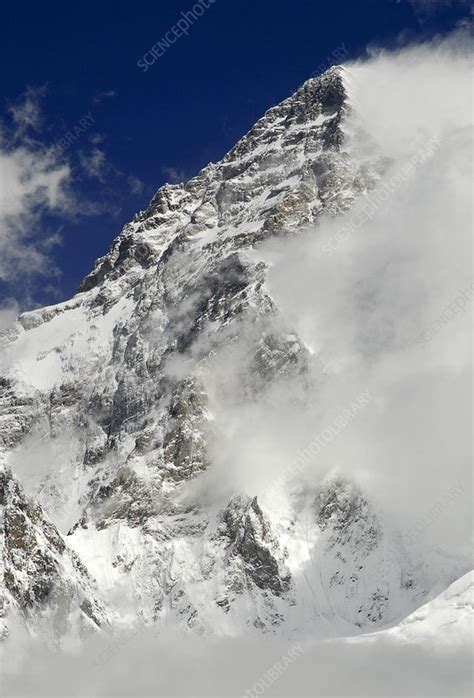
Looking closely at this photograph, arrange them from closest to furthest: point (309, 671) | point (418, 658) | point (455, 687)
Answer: point (455, 687), point (418, 658), point (309, 671)

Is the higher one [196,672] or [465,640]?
[196,672]

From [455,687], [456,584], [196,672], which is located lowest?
[455,687]

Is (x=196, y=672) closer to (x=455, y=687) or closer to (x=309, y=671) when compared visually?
(x=309, y=671)

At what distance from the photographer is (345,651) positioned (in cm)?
19238

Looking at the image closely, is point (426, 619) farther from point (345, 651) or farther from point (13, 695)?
point (13, 695)

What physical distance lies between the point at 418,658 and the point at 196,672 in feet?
171

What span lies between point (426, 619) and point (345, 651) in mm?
15791

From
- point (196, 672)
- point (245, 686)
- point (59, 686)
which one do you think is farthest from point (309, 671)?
point (59, 686)

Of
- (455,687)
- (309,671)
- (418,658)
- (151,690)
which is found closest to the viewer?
(455,687)

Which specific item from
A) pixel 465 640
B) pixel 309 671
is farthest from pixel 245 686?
pixel 465 640

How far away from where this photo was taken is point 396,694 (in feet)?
493

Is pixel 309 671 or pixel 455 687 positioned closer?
pixel 455 687

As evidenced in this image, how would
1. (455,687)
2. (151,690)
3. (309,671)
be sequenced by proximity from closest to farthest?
(455,687) < (309,671) < (151,690)

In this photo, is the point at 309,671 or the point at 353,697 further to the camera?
the point at 309,671
